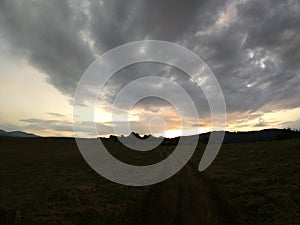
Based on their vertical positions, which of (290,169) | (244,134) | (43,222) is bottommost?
(43,222)

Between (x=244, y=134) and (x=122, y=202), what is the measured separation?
17576cm

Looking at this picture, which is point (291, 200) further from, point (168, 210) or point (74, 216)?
point (74, 216)

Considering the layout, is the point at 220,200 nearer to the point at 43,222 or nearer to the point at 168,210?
the point at 168,210

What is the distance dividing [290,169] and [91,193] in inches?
767

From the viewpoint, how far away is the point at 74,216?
15297 millimetres

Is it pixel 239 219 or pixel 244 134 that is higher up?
pixel 244 134

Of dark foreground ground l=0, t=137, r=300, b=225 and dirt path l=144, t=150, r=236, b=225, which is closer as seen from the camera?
dirt path l=144, t=150, r=236, b=225

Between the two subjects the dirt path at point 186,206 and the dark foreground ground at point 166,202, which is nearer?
the dirt path at point 186,206

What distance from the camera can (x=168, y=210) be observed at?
14.9 m

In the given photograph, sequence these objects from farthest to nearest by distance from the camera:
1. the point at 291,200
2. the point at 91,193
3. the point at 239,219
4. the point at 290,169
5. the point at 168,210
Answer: the point at 290,169
the point at 91,193
the point at 291,200
the point at 168,210
the point at 239,219

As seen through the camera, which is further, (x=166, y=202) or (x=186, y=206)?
(x=166, y=202)

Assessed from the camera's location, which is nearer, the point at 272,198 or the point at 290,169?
the point at 272,198

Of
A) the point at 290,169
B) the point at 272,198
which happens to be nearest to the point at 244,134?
the point at 290,169

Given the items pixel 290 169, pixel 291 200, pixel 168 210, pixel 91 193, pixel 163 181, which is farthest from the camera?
pixel 290 169
